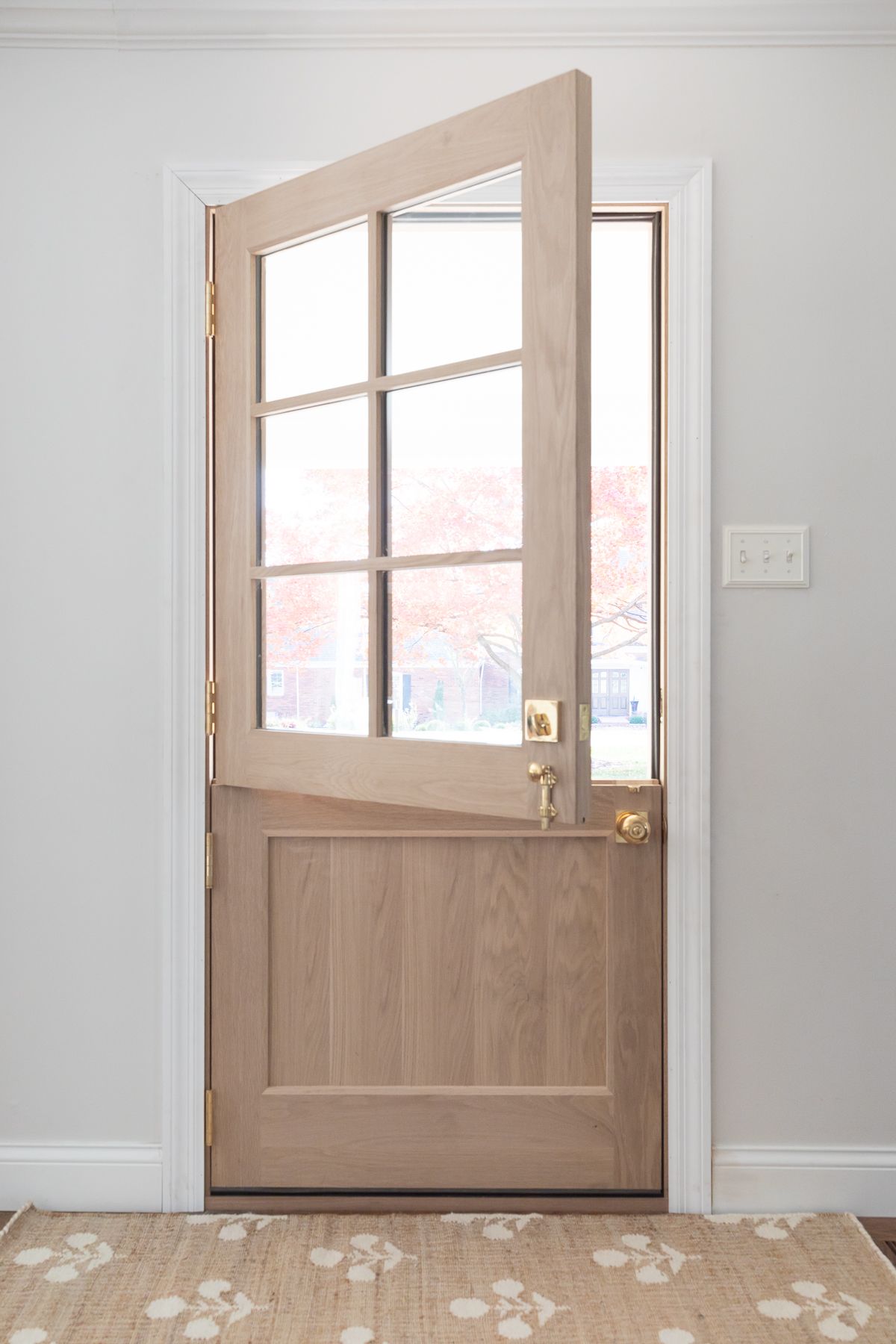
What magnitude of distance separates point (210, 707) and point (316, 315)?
2.67ft

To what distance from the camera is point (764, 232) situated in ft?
6.52

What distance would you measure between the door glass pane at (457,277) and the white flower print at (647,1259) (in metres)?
1.68

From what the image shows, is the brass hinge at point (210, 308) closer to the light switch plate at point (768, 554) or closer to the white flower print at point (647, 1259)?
the light switch plate at point (768, 554)

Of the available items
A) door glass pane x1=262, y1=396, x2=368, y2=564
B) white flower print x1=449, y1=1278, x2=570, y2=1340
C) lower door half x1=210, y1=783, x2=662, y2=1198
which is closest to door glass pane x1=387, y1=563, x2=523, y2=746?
door glass pane x1=262, y1=396, x2=368, y2=564

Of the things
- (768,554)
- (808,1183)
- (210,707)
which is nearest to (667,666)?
(768,554)

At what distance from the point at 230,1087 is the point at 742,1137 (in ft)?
3.52

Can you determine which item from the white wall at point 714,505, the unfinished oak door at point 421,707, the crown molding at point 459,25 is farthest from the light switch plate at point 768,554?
the crown molding at point 459,25

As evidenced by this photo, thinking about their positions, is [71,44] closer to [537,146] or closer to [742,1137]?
[537,146]

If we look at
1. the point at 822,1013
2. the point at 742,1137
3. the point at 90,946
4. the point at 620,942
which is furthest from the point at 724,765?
the point at 90,946

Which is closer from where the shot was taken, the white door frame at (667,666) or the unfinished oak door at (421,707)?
the unfinished oak door at (421,707)

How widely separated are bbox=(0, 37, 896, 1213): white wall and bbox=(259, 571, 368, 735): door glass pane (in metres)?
0.27

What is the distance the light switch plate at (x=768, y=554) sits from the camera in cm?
199

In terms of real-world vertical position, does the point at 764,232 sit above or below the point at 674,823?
above

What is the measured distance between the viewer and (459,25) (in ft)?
6.46
